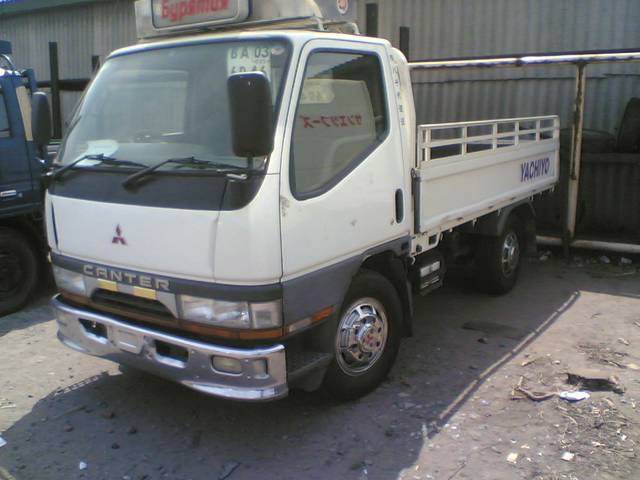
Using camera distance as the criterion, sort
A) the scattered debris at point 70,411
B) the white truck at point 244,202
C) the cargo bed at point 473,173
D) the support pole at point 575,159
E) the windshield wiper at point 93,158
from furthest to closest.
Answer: the support pole at point 575,159
the cargo bed at point 473,173
the scattered debris at point 70,411
the windshield wiper at point 93,158
the white truck at point 244,202

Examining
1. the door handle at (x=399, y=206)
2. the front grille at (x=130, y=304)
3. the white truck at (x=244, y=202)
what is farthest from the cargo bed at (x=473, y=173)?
the front grille at (x=130, y=304)

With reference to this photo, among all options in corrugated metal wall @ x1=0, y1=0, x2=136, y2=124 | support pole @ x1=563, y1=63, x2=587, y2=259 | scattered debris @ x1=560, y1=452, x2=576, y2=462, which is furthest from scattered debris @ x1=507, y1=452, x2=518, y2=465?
corrugated metal wall @ x1=0, y1=0, x2=136, y2=124

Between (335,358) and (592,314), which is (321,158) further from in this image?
(592,314)

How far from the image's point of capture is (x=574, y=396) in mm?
4023

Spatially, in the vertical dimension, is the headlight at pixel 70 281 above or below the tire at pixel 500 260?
above

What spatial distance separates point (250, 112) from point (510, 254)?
4.29 meters

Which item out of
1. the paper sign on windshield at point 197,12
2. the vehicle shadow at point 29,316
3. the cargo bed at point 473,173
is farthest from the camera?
the vehicle shadow at point 29,316

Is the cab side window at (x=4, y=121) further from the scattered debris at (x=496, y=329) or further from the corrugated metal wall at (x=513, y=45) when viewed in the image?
the corrugated metal wall at (x=513, y=45)

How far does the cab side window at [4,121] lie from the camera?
18.7 ft

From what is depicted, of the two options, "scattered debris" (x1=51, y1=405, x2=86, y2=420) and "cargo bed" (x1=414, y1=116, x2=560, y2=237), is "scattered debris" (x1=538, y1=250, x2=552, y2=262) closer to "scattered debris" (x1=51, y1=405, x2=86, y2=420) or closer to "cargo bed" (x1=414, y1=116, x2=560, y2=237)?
"cargo bed" (x1=414, y1=116, x2=560, y2=237)

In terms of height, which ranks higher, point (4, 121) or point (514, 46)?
point (514, 46)

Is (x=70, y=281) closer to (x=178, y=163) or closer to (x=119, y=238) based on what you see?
(x=119, y=238)

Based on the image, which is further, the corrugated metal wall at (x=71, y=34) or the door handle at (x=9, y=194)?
the corrugated metal wall at (x=71, y=34)

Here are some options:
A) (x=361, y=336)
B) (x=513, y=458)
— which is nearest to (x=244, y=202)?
(x=361, y=336)
